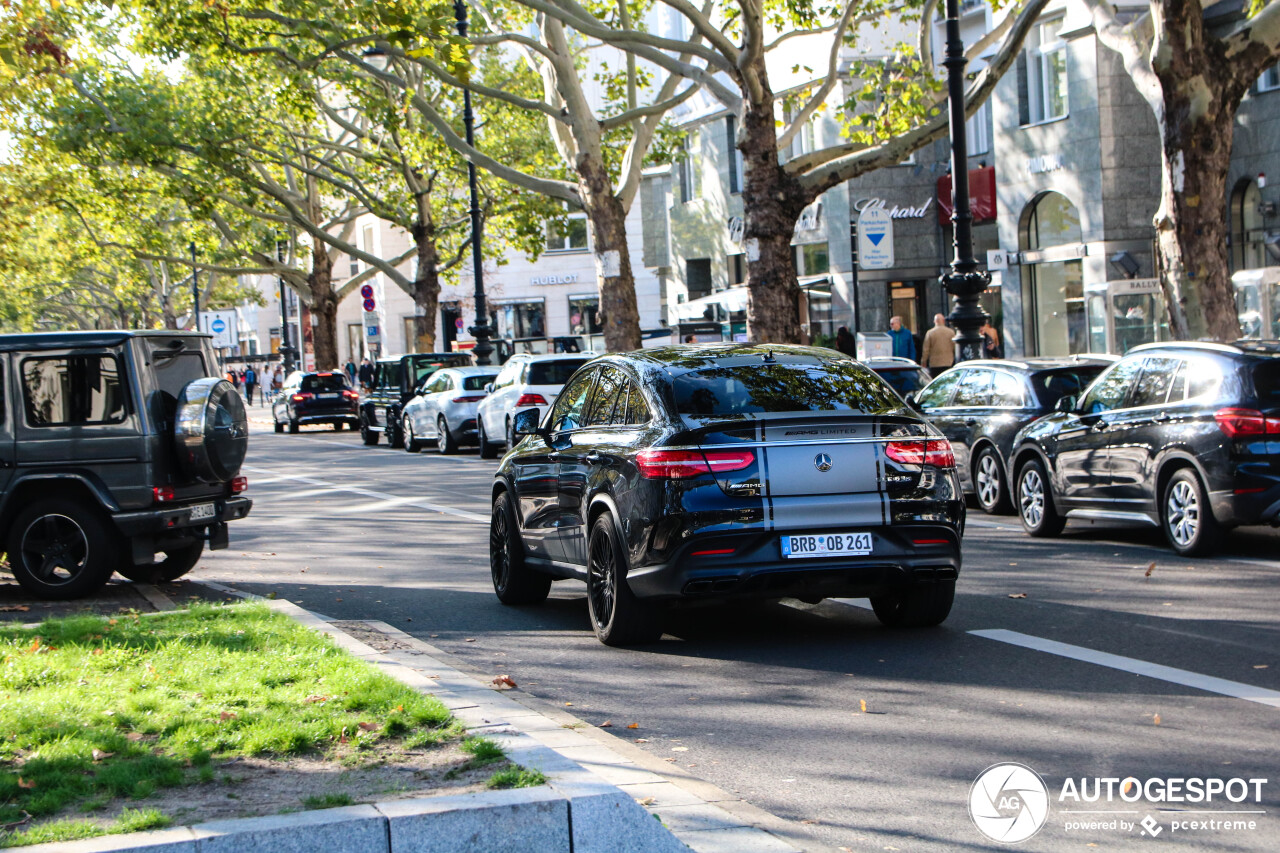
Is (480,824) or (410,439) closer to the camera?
(480,824)

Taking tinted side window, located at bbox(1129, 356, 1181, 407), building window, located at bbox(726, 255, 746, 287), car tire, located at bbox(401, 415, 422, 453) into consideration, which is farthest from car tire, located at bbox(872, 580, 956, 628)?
building window, located at bbox(726, 255, 746, 287)

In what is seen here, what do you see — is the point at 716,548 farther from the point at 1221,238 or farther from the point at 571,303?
the point at 571,303

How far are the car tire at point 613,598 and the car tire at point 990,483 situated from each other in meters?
7.17

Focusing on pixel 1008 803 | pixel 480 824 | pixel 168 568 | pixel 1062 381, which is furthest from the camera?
pixel 1062 381

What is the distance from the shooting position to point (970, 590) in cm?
1021

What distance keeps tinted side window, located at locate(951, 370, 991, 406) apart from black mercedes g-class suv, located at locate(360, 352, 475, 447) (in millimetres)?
17686

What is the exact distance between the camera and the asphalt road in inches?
210

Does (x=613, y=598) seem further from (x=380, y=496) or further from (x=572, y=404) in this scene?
(x=380, y=496)

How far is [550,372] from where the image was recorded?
25047 mm

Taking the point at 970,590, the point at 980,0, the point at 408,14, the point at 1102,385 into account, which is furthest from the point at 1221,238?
the point at 980,0

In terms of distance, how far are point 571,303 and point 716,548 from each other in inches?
2466

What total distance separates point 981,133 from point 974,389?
76.9ft

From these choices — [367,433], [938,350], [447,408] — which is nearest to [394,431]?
[367,433]

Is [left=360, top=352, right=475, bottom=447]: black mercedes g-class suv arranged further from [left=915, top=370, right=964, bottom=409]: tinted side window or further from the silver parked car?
[left=915, top=370, right=964, bottom=409]: tinted side window
